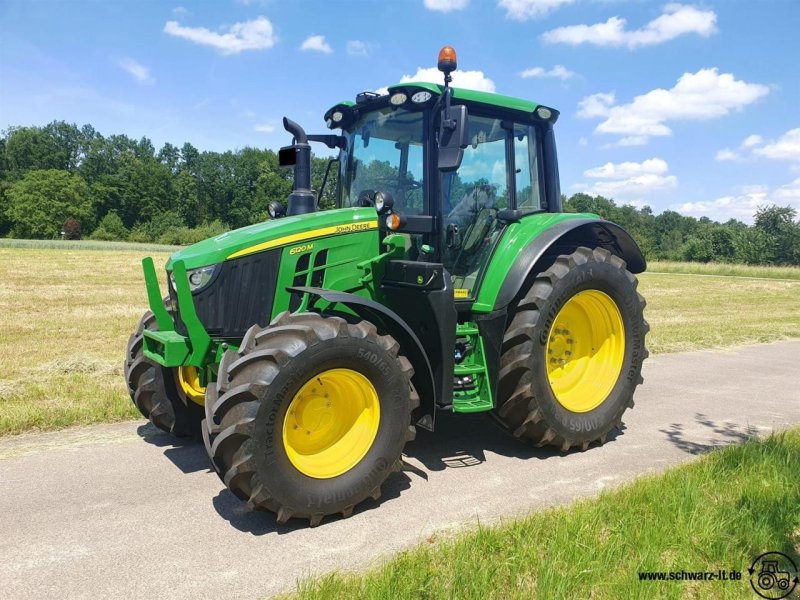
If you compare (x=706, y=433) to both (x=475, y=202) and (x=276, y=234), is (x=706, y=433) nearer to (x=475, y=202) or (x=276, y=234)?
(x=475, y=202)

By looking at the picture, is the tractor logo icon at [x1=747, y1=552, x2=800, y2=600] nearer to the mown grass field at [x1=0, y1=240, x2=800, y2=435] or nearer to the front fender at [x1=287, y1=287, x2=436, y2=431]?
the front fender at [x1=287, y1=287, x2=436, y2=431]

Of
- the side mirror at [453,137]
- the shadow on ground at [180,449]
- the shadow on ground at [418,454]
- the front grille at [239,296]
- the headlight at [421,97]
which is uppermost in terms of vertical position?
the headlight at [421,97]

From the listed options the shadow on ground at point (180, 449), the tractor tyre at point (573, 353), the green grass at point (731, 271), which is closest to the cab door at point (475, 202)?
the tractor tyre at point (573, 353)

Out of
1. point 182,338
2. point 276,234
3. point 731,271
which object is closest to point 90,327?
point 182,338

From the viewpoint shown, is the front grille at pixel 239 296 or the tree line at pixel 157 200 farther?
the tree line at pixel 157 200

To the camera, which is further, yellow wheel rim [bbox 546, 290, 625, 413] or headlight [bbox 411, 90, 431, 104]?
yellow wheel rim [bbox 546, 290, 625, 413]

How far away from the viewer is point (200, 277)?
3.91m

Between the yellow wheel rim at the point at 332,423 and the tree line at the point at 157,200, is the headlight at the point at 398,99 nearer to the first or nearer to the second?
the yellow wheel rim at the point at 332,423

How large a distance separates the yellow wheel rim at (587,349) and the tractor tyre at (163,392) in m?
2.79

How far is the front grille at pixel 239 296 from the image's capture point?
389 centimetres

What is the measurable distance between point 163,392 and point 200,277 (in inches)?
45.7

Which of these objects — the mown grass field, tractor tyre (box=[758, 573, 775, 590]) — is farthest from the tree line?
tractor tyre (box=[758, 573, 775, 590])

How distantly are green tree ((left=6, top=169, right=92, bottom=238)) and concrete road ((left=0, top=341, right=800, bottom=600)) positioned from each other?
7198 centimetres

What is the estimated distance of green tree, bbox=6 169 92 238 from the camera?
66750 millimetres
